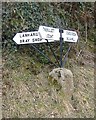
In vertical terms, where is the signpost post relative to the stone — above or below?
above

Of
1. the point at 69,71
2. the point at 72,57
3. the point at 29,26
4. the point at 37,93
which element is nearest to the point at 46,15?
the point at 29,26

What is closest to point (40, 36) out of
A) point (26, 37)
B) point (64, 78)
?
point (26, 37)

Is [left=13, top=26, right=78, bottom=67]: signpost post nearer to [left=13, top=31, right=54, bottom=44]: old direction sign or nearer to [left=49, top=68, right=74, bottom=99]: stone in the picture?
[left=13, top=31, right=54, bottom=44]: old direction sign

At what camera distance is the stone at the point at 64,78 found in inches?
180

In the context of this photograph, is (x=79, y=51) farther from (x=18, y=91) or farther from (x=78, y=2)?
(x=18, y=91)

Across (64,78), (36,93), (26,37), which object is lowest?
(36,93)

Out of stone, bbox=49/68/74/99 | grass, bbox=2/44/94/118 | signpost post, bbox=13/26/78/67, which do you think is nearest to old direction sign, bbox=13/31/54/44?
signpost post, bbox=13/26/78/67

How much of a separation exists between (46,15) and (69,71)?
1.16m

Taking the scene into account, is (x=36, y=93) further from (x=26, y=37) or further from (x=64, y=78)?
(x=26, y=37)

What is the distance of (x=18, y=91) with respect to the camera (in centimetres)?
435

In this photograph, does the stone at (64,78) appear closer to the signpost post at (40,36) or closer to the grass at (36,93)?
the grass at (36,93)

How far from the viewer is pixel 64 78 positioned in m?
4.59

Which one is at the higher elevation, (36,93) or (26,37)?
(26,37)

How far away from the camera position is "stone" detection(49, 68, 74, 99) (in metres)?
4.57
